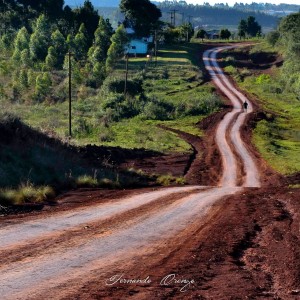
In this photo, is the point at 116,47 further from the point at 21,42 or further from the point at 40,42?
the point at 21,42

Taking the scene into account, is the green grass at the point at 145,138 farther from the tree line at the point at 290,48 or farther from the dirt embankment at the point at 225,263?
the tree line at the point at 290,48

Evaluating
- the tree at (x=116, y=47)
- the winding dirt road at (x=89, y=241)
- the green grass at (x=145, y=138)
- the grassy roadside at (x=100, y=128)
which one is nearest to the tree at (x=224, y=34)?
the grassy roadside at (x=100, y=128)

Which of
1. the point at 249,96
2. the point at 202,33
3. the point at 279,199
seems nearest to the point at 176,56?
the point at 249,96

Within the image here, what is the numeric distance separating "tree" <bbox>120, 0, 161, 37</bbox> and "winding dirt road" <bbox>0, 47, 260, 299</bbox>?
90.3 m

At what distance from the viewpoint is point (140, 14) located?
345 feet

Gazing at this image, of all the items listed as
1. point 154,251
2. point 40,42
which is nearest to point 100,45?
point 40,42

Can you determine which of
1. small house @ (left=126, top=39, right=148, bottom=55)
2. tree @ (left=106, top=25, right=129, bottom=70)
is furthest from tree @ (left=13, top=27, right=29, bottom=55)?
small house @ (left=126, top=39, right=148, bottom=55)

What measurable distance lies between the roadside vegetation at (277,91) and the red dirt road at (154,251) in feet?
64.4

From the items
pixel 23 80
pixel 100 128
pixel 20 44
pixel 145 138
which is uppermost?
pixel 20 44

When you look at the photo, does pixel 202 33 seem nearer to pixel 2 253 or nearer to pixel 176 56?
pixel 176 56

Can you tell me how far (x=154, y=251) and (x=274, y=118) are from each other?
48838 mm

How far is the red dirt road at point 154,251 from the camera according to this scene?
28.4 ft

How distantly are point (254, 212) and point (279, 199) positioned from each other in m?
3.82

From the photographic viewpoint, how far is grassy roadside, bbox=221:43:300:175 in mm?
38250
